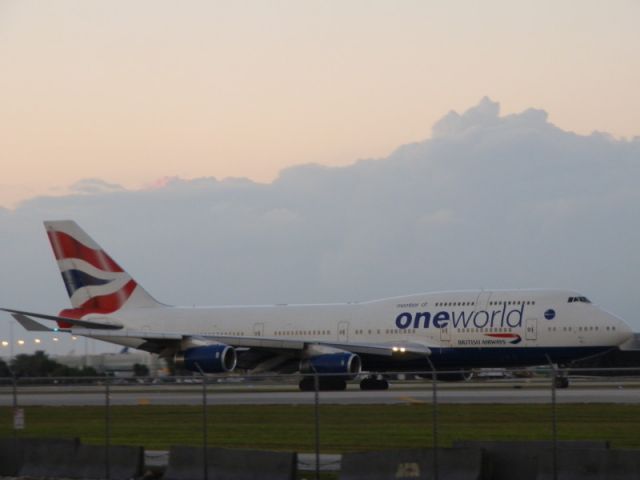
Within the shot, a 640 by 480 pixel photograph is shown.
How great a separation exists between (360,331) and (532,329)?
6.82 m

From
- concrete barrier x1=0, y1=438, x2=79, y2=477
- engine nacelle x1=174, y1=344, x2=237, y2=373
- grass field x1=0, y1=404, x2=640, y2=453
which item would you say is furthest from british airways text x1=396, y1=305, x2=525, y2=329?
concrete barrier x1=0, y1=438, x2=79, y2=477

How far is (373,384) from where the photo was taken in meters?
45.5

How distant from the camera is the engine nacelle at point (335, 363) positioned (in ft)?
149

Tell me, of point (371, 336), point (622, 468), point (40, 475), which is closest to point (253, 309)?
point (371, 336)

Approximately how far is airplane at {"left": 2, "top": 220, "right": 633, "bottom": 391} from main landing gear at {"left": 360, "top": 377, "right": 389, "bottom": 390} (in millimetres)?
46

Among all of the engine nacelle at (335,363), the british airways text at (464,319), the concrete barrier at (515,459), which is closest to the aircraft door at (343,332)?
the engine nacelle at (335,363)

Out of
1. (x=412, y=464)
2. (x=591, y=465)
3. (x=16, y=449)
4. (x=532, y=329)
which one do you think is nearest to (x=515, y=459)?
(x=591, y=465)

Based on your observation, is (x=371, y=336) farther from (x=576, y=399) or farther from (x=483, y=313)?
(x=576, y=399)

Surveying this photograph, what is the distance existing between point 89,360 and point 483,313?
869 inches

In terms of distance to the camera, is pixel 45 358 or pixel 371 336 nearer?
pixel 371 336

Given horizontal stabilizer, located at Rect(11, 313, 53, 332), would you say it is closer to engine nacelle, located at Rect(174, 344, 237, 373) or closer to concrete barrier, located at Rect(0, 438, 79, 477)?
engine nacelle, located at Rect(174, 344, 237, 373)

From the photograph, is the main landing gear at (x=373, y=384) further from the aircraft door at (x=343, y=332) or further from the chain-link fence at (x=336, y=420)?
the chain-link fence at (x=336, y=420)

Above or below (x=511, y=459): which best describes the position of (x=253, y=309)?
above

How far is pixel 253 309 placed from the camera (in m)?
52.3
